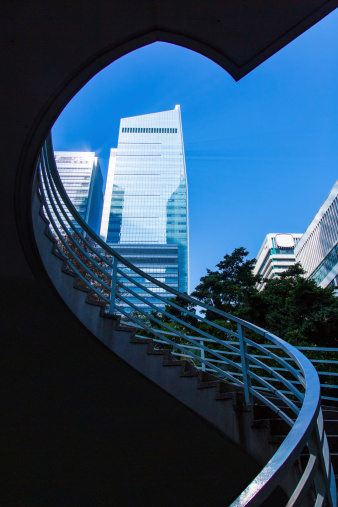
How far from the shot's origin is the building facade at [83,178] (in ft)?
190

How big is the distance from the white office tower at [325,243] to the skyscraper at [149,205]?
1447 inches

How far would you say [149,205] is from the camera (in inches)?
3009

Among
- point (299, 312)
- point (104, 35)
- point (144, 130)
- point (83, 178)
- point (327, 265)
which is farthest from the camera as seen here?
point (144, 130)

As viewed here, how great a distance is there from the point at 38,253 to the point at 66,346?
0.91 metres

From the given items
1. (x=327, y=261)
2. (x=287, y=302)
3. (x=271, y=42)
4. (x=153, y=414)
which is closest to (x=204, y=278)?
(x=287, y=302)

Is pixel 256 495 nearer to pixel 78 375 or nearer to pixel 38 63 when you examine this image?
pixel 38 63

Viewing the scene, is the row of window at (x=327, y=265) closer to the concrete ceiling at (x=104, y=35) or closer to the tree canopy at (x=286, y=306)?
the tree canopy at (x=286, y=306)

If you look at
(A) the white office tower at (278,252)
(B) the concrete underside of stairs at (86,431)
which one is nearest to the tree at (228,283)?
(B) the concrete underside of stairs at (86,431)

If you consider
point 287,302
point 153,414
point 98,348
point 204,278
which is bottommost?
point 153,414

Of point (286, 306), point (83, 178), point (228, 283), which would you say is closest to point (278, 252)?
point (83, 178)

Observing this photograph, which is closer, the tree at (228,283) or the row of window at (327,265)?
the tree at (228,283)

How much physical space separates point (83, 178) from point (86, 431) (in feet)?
205

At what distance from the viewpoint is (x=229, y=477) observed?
292 cm

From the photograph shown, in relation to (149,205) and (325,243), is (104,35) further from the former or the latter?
(149,205)
